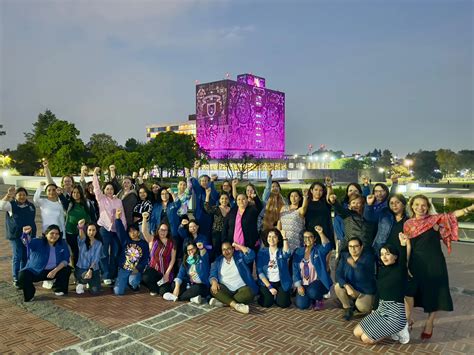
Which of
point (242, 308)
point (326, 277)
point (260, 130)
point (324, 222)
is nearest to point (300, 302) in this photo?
point (326, 277)

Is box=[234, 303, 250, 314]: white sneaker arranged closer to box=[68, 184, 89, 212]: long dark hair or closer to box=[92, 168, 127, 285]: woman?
box=[92, 168, 127, 285]: woman

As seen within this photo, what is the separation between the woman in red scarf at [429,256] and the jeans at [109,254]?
5164 millimetres

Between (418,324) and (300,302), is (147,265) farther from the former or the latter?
(418,324)

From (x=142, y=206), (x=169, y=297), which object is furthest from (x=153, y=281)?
(x=142, y=206)

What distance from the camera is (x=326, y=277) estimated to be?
5871 millimetres

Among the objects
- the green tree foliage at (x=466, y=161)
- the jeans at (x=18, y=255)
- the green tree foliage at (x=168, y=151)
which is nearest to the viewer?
the jeans at (x=18, y=255)

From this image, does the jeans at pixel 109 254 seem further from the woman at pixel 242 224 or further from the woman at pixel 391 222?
the woman at pixel 391 222

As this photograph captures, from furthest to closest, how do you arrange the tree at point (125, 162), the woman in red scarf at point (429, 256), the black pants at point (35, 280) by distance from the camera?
the tree at point (125, 162) < the black pants at point (35, 280) < the woman in red scarf at point (429, 256)

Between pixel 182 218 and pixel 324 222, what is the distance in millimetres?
2678

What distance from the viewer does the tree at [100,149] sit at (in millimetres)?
46219

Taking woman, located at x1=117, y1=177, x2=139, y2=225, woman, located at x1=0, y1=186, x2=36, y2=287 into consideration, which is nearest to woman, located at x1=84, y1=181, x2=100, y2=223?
woman, located at x1=117, y1=177, x2=139, y2=225

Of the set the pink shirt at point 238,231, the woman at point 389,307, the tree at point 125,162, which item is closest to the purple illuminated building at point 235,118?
the tree at point 125,162

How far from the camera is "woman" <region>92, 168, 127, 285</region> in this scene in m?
7.00

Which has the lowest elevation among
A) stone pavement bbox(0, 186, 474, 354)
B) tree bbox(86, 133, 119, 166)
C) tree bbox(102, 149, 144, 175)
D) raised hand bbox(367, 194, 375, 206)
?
stone pavement bbox(0, 186, 474, 354)
